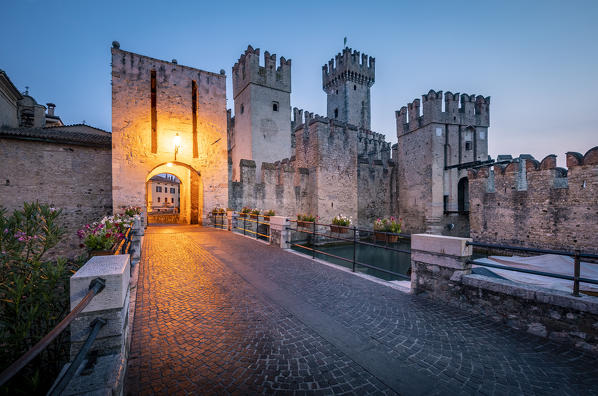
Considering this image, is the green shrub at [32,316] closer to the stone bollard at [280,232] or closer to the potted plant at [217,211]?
the stone bollard at [280,232]

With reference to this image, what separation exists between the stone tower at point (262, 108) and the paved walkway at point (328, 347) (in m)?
19.3

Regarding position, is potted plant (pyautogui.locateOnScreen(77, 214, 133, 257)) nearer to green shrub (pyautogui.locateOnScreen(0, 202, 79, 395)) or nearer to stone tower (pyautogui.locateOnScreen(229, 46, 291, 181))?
green shrub (pyautogui.locateOnScreen(0, 202, 79, 395))

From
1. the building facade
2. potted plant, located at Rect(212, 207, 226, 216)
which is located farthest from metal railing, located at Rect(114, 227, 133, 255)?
the building facade

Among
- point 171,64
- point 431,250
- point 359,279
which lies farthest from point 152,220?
point 431,250

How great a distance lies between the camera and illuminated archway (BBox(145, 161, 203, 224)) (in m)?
15.5

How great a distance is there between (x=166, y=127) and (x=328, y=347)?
599 inches

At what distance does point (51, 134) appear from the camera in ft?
43.0

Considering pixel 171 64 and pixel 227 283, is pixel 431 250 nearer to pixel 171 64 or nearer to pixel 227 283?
pixel 227 283

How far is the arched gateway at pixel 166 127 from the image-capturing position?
13195mm

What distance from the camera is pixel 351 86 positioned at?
35562 millimetres

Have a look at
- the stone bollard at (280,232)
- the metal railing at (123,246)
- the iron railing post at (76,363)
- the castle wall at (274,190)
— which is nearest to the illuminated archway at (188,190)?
the castle wall at (274,190)

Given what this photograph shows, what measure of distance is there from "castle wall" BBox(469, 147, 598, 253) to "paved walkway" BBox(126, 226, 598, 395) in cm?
1239

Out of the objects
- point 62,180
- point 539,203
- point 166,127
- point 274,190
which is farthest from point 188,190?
point 539,203

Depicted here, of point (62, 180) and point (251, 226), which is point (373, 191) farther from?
point (62, 180)
